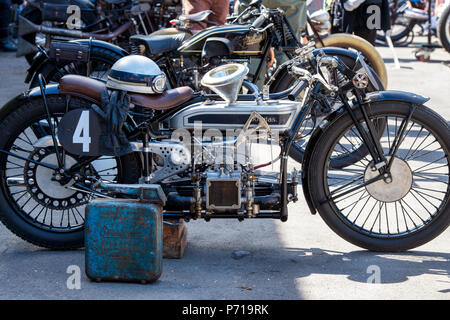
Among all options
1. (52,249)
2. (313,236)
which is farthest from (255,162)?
(52,249)

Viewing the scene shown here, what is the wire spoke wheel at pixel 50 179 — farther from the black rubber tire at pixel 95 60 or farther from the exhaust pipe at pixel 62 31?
the exhaust pipe at pixel 62 31

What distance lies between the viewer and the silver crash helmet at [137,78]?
13.9 ft

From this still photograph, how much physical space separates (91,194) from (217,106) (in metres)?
0.90

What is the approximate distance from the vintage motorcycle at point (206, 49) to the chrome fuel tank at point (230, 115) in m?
1.62

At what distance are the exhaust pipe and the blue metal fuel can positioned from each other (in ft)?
17.9

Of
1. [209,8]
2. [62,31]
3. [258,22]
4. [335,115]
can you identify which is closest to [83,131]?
[335,115]

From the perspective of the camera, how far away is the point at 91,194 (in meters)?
4.41

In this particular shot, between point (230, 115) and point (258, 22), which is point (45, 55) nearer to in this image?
point (258, 22)

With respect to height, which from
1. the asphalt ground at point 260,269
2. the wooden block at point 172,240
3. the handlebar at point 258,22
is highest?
the handlebar at point 258,22

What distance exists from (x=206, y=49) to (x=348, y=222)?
2.08m

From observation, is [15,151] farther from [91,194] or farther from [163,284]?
[163,284]

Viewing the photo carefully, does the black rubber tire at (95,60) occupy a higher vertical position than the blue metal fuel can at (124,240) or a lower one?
higher

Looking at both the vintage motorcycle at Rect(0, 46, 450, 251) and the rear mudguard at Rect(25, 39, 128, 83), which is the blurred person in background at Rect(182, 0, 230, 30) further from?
the vintage motorcycle at Rect(0, 46, 450, 251)

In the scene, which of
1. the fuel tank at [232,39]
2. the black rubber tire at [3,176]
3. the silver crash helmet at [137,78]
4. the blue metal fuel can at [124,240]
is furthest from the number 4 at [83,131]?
the fuel tank at [232,39]
